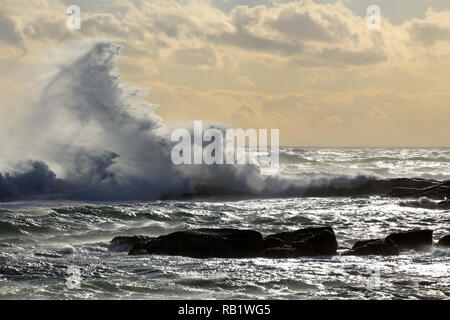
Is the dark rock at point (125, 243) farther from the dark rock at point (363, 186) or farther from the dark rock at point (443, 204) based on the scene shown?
the dark rock at point (363, 186)

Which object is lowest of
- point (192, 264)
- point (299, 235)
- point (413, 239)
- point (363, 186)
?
point (192, 264)

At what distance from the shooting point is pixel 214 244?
1278 cm

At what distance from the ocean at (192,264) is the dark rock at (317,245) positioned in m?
0.39

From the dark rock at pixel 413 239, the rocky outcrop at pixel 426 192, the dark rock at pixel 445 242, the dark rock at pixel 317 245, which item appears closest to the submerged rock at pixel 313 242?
the dark rock at pixel 317 245

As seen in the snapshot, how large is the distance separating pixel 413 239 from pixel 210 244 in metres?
4.39

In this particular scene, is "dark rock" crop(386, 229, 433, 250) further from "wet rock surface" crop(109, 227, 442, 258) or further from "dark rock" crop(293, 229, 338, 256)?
"dark rock" crop(293, 229, 338, 256)

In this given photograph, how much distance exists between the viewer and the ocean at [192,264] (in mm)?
9727

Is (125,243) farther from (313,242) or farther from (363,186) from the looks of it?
(363,186)

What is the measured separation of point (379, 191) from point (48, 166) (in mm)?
14594

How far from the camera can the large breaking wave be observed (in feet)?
91.3

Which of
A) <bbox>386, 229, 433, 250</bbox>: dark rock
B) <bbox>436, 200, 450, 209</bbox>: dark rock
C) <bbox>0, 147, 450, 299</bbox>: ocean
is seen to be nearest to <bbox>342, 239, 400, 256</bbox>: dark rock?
<bbox>0, 147, 450, 299</bbox>: ocean

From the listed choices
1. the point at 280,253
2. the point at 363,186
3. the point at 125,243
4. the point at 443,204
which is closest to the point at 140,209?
the point at 125,243

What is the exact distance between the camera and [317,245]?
12.9 metres

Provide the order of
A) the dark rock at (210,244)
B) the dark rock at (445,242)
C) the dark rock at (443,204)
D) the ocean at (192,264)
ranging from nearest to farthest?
the ocean at (192,264) < the dark rock at (210,244) < the dark rock at (445,242) < the dark rock at (443,204)
